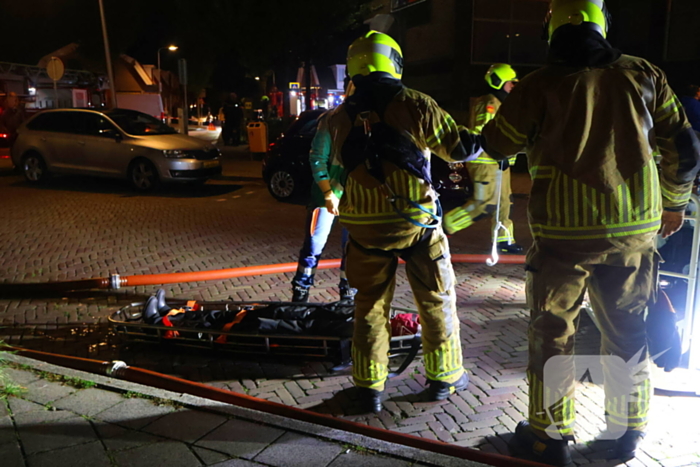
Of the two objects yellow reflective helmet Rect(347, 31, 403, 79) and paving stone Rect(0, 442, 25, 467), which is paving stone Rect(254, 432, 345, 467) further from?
yellow reflective helmet Rect(347, 31, 403, 79)

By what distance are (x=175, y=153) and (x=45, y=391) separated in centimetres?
969

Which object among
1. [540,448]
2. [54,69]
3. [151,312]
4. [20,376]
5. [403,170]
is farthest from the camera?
[54,69]

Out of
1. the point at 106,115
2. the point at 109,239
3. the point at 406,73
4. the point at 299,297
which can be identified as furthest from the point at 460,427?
the point at 406,73

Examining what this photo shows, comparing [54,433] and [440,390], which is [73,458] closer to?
[54,433]

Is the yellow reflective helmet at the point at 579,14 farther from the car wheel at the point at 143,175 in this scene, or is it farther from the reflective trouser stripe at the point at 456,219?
the car wheel at the point at 143,175

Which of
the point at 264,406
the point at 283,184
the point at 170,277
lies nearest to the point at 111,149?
the point at 283,184

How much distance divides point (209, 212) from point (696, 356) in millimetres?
8296

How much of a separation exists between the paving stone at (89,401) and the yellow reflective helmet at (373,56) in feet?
7.39

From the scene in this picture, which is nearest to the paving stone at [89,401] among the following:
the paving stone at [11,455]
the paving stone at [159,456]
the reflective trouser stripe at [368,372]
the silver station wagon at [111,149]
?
the paving stone at [11,455]

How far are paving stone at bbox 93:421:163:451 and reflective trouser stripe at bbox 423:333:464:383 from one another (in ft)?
4.98

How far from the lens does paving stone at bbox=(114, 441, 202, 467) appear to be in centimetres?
273

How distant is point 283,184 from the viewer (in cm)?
1142

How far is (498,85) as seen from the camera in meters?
6.29

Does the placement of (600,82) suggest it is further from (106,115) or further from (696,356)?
(106,115)
